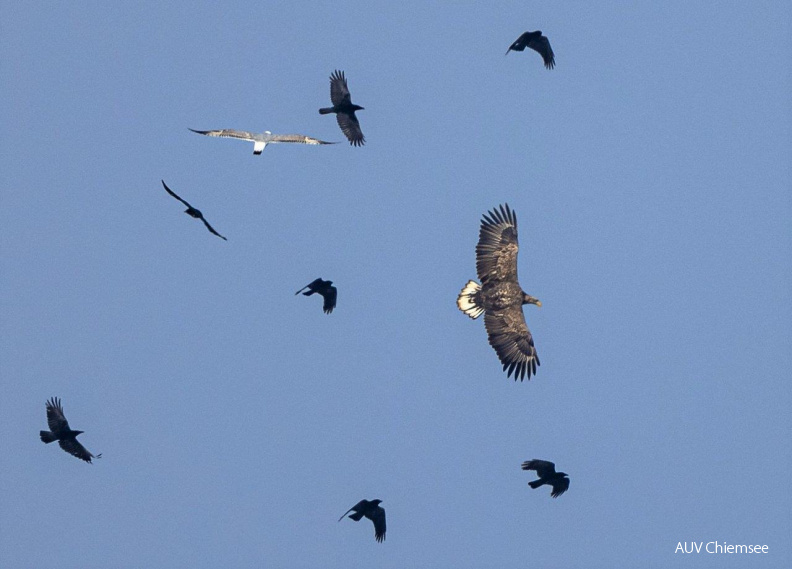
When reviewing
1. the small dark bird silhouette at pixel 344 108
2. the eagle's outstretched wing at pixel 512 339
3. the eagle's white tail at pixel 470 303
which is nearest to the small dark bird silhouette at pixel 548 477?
the eagle's outstretched wing at pixel 512 339

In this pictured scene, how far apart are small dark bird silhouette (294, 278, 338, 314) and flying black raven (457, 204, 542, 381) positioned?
4.52 m

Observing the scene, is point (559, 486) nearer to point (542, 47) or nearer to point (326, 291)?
point (326, 291)

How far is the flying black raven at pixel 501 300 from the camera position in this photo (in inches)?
1167

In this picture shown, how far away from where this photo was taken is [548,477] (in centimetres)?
2984

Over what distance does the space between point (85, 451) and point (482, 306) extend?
9.75 m

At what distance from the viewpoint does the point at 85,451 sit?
3166 centimetres

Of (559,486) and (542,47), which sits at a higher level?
(542,47)

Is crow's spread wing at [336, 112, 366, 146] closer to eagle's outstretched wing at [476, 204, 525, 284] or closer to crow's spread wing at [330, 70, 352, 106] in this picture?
crow's spread wing at [330, 70, 352, 106]

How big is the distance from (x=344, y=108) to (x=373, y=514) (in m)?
10.3

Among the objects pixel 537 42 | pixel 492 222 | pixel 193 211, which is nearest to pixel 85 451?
pixel 193 211

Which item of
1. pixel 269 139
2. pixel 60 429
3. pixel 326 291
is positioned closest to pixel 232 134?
pixel 269 139

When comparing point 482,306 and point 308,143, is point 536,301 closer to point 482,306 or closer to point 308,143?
point 482,306

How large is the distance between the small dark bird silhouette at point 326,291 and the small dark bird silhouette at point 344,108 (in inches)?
149

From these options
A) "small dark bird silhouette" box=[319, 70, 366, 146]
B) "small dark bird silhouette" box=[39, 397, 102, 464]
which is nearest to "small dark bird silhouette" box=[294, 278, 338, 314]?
"small dark bird silhouette" box=[319, 70, 366, 146]
